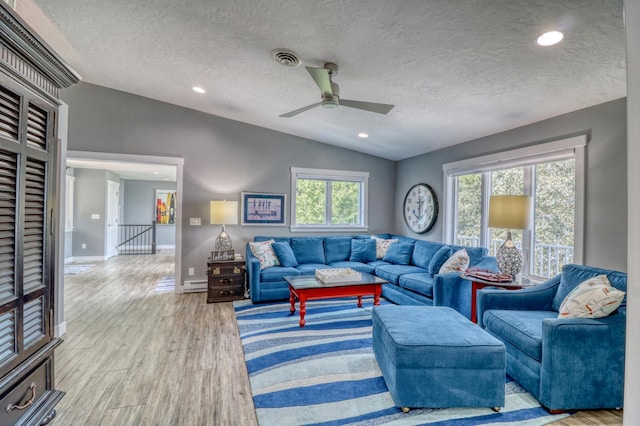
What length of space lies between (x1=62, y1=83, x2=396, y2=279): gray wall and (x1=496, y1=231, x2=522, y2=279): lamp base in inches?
128

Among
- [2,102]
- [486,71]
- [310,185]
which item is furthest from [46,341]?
[310,185]

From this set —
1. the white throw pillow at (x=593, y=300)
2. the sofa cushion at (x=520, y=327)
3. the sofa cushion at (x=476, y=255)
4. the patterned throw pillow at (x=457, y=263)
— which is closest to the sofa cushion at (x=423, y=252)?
the sofa cushion at (x=476, y=255)

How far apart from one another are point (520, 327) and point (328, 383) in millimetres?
1505

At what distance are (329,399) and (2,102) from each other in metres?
2.31

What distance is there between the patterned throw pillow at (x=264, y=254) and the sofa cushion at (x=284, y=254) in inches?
2.5

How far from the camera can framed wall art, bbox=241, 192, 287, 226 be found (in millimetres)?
5203

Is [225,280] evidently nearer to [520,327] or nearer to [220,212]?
[220,212]

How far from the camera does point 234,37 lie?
267 cm

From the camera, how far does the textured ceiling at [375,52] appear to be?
2.00m

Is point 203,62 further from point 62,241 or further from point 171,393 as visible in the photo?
point 171,393

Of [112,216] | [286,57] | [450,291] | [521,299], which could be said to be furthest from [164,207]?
[521,299]

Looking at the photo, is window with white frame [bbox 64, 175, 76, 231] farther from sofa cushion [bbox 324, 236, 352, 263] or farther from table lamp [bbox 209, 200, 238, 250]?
sofa cushion [bbox 324, 236, 352, 263]

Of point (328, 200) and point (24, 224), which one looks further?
point (328, 200)

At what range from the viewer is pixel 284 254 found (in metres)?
4.69
